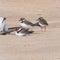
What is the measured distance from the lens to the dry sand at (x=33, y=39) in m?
3.61

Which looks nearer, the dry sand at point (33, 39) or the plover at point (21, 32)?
the dry sand at point (33, 39)

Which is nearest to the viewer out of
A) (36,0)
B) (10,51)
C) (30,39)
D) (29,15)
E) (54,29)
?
(10,51)

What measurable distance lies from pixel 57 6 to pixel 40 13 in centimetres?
55

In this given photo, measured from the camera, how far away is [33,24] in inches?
178

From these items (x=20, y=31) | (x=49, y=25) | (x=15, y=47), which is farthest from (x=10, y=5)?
(x=15, y=47)

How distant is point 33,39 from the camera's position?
4.04 m

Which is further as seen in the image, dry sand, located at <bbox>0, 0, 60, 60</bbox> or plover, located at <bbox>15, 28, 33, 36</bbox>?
plover, located at <bbox>15, 28, 33, 36</bbox>

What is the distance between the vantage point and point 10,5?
19.2ft

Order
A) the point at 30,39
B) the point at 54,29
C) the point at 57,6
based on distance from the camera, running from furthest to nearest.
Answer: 1. the point at 57,6
2. the point at 54,29
3. the point at 30,39

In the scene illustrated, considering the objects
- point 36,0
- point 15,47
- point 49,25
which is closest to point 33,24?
point 49,25

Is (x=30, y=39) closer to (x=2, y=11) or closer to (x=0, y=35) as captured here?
(x=0, y=35)

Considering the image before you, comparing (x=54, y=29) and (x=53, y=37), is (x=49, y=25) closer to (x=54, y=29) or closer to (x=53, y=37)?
(x=54, y=29)

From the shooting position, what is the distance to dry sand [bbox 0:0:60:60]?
3.61m

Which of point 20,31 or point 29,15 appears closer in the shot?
point 20,31
